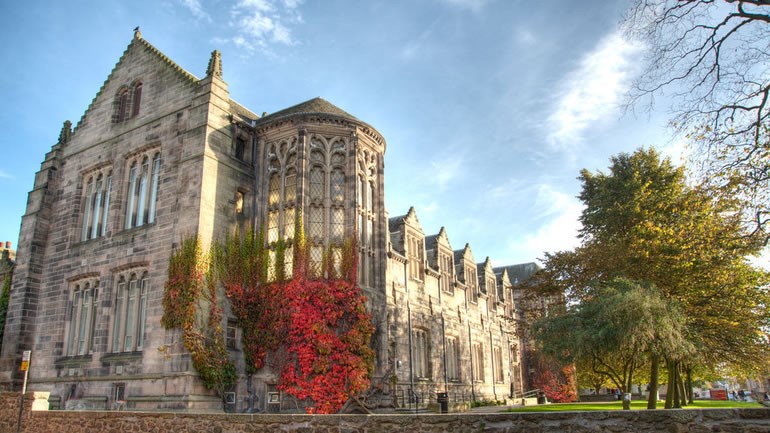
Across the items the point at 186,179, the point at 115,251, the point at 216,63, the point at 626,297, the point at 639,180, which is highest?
the point at 216,63

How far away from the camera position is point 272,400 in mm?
19969

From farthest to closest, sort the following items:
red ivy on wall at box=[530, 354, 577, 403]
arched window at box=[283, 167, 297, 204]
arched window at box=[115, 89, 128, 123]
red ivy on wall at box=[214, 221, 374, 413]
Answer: red ivy on wall at box=[530, 354, 577, 403] < arched window at box=[115, 89, 128, 123] < arched window at box=[283, 167, 297, 204] < red ivy on wall at box=[214, 221, 374, 413]

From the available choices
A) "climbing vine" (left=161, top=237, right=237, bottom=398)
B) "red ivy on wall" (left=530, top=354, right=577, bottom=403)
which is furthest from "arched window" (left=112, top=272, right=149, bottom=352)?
"red ivy on wall" (left=530, top=354, right=577, bottom=403)

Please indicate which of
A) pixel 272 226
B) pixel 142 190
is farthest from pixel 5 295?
pixel 272 226

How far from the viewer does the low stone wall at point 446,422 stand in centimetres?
748

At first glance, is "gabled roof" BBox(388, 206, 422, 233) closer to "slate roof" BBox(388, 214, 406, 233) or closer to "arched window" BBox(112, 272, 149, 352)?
"slate roof" BBox(388, 214, 406, 233)

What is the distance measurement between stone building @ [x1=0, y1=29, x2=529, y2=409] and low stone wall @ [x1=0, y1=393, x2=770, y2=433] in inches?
199

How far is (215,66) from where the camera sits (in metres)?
22.8

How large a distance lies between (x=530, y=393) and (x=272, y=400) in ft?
106

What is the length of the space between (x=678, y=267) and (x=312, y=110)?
1666 cm

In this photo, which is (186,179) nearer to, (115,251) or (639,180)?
(115,251)

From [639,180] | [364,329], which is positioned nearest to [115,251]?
[364,329]

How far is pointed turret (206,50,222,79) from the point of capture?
2270cm

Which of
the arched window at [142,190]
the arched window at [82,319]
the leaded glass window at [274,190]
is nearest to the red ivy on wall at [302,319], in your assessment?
the leaded glass window at [274,190]
